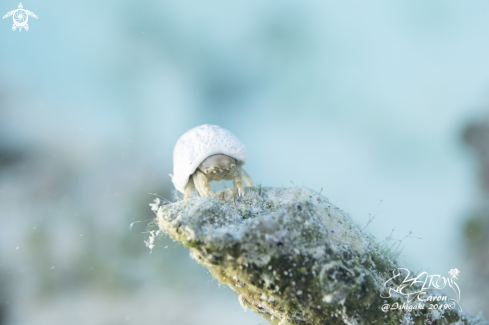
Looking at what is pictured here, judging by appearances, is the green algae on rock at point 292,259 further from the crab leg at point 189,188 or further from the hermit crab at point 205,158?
the crab leg at point 189,188

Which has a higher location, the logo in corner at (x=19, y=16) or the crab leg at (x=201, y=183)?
the logo in corner at (x=19, y=16)

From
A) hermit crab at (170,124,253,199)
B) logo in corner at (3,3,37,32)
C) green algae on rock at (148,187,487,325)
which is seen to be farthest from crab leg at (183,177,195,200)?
logo in corner at (3,3,37,32)

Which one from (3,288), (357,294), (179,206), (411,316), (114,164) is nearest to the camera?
(357,294)

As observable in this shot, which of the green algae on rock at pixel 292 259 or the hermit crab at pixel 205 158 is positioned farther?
the hermit crab at pixel 205 158

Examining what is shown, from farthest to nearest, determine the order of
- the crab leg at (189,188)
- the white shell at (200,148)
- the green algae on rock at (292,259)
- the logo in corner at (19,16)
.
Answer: the logo in corner at (19,16) < the crab leg at (189,188) < the white shell at (200,148) < the green algae on rock at (292,259)

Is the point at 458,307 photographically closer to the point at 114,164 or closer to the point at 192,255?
the point at 192,255

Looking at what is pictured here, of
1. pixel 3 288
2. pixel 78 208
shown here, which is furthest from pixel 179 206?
pixel 3 288

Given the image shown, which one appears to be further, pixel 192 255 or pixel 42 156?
pixel 42 156

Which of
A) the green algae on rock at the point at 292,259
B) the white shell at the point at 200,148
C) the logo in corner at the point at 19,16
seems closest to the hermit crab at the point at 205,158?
the white shell at the point at 200,148
